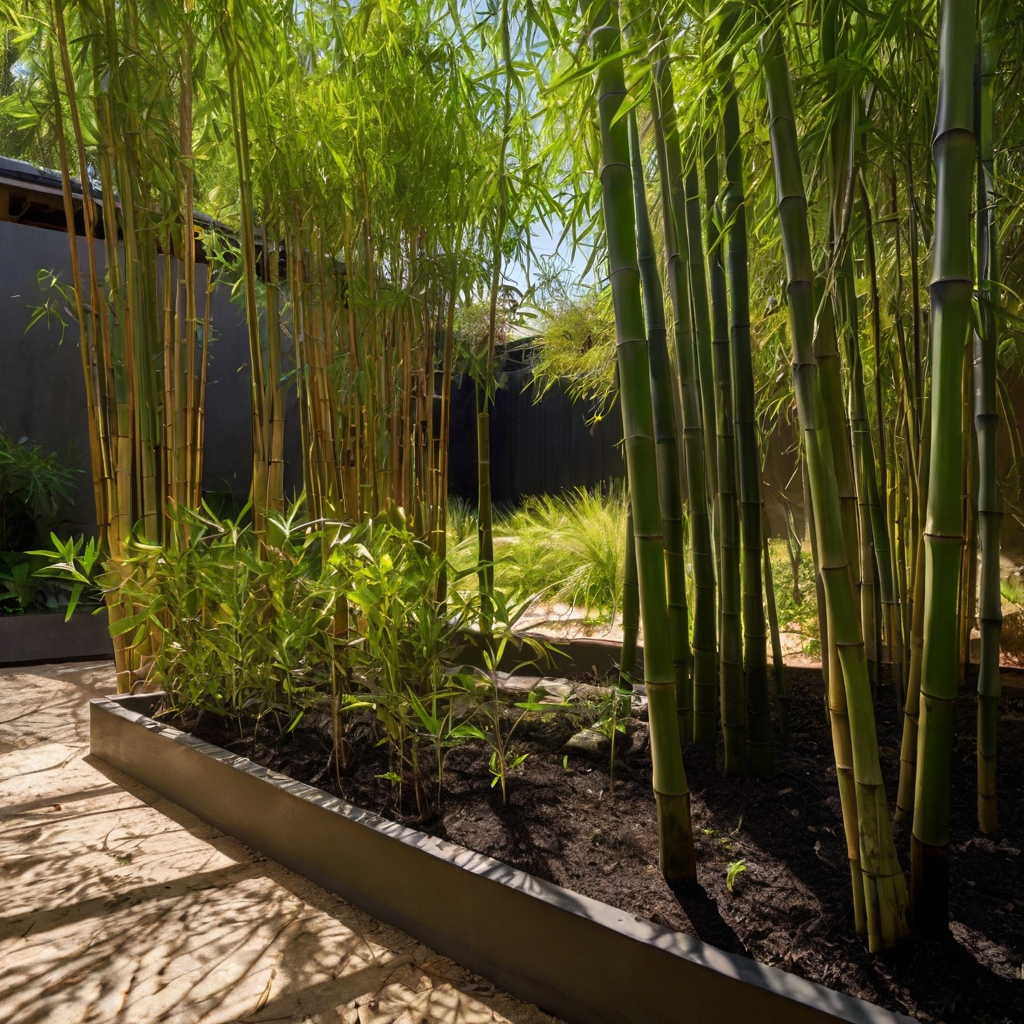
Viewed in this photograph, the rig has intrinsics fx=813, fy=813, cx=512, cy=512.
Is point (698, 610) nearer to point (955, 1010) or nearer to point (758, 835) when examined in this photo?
point (758, 835)

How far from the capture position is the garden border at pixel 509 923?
0.79m

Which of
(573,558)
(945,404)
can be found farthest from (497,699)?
(573,558)

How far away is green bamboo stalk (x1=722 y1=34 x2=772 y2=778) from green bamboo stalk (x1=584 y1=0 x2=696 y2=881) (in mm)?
283

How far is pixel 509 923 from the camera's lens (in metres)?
0.98

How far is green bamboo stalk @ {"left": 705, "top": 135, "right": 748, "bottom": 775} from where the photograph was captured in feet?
4.25

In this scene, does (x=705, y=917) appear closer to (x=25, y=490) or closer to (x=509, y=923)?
(x=509, y=923)

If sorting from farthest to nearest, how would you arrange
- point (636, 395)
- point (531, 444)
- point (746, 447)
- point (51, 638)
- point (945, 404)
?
point (531, 444) → point (51, 638) → point (746, 447) → point (636, 395) → point (945, 404)

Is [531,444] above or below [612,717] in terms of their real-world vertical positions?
above

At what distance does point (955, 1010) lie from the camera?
0.78 metres

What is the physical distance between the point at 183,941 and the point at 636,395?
960mm

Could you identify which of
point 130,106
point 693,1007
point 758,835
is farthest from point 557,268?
point 693,1007

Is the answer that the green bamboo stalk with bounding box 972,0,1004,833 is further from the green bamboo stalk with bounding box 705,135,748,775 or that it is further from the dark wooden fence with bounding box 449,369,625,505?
the dark wooden fence with bounding box 449,369,625,505

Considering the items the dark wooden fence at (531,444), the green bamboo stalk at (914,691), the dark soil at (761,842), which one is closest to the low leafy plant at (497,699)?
the dark soil at (761,842)

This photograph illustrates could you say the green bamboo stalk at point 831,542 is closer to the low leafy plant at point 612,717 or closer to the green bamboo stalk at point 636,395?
the green bamboo stalk at point 636,395
